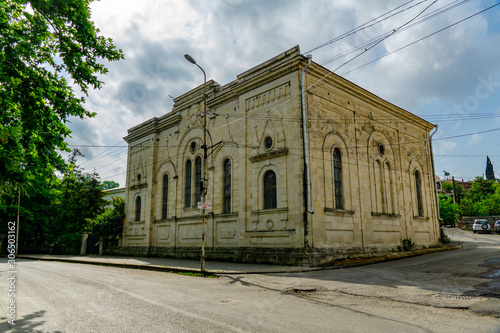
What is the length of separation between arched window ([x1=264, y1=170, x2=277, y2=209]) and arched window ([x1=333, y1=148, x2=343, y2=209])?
11.1 feet

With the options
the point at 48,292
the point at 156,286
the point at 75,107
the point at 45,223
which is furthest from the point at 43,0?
the point at 45,223

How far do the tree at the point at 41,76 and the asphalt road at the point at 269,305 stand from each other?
3.31 m

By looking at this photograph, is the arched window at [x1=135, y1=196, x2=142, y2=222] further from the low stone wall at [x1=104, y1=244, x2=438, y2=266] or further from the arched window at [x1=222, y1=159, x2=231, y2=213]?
the arched window at [x1=222, y1=159, x2=231, y2=213]

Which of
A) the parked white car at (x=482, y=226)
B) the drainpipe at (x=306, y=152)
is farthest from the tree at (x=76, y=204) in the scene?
the parked white car at (x=482, y=226)

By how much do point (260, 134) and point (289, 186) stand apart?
3833 millimetres

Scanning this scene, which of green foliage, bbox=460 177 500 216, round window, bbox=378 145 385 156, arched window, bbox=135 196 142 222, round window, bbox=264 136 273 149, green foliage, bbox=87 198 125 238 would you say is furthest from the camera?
green foliage, bbox=460 177 500 216

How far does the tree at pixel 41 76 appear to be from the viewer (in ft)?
23.9

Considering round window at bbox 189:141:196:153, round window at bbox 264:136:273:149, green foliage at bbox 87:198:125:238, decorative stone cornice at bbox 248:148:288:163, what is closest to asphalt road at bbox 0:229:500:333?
decorative stone cornice at bbox 248:148:288:163

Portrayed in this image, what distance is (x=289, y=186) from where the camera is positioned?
17453mm

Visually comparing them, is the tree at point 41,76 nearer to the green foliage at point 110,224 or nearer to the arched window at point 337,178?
the arched window at point 337,178

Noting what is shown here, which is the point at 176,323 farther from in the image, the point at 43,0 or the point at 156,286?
the point at 43,0

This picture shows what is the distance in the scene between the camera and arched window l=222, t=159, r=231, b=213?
69.2 feet

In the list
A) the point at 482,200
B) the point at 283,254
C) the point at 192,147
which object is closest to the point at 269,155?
the point at 283,254

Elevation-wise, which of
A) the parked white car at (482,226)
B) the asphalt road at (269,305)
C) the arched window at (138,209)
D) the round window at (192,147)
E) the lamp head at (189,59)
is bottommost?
the asphalt road at (269,305)
